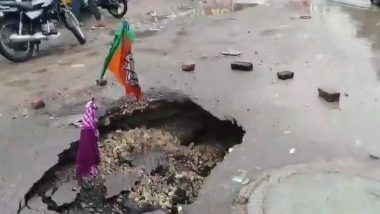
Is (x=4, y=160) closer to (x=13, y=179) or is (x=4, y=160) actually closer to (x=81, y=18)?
(x=13, y=179)

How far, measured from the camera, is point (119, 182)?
393cm

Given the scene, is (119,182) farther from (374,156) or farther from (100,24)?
(100,24)

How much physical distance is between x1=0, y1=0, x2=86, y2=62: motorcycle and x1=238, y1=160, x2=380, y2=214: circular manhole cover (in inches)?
190

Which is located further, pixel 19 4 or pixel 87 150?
pixel 19 4

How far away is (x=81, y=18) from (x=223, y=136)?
6.54 m

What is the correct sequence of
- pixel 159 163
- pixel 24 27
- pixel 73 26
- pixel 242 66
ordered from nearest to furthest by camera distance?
pixel 159 163 → pixel 242 66 → pixel 24 27 → pixel 73 26

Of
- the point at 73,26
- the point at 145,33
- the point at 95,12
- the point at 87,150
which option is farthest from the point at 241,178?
the point at 95,12

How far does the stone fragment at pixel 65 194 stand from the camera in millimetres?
3680

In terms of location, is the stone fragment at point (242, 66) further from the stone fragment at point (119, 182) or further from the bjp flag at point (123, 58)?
the stone fragment at point (119, 182)

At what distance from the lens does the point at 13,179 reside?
385cm

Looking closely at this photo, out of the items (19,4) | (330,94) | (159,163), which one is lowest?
(159,163)

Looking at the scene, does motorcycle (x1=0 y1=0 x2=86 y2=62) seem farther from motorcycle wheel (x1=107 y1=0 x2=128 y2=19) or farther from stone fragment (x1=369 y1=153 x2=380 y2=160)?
stone fragment (x1=369 y1=153 x2=380 y2=160)

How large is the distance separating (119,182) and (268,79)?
251 centimetres

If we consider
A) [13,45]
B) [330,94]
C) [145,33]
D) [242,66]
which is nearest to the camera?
[330,94]
